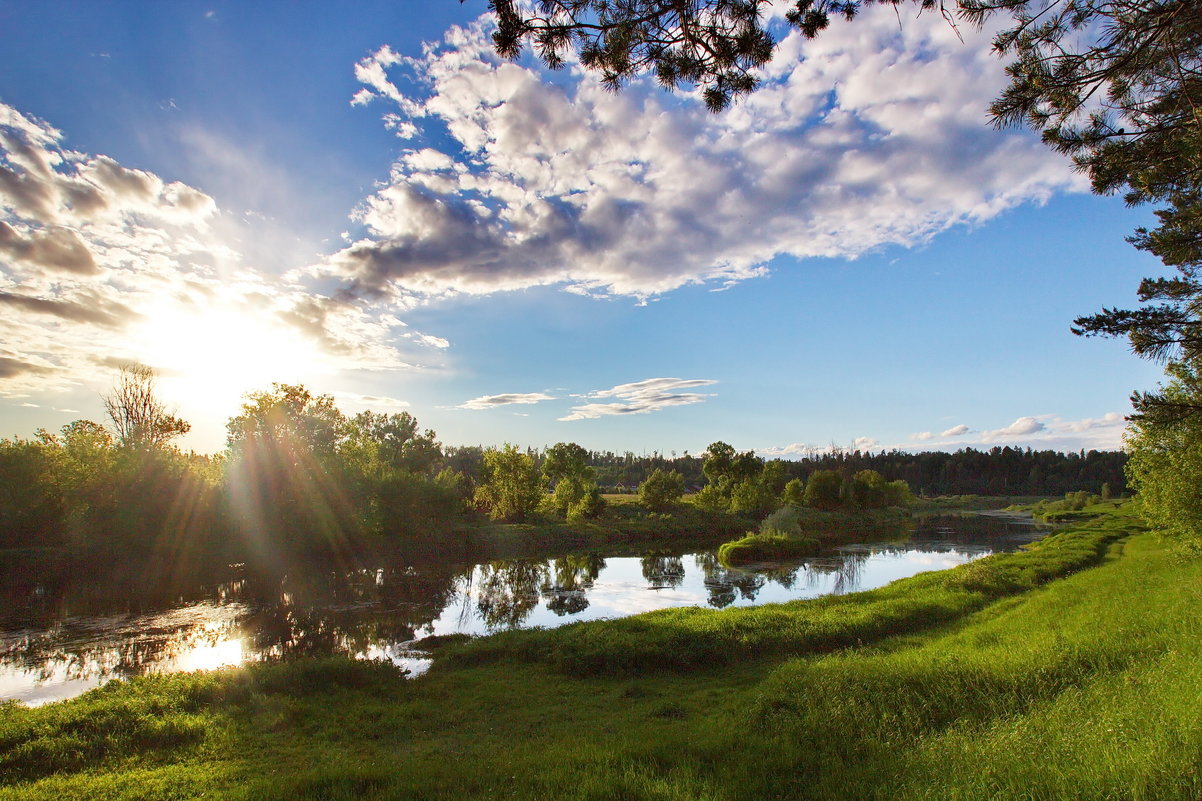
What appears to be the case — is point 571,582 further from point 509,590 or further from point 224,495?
point 224,495

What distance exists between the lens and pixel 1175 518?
76.4ft

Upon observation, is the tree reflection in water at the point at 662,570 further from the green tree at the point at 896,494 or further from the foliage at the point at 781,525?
the green tree at the point at 896,494

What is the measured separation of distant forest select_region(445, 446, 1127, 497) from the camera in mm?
151125

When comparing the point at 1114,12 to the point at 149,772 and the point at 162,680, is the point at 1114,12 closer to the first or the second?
the point at 149,772

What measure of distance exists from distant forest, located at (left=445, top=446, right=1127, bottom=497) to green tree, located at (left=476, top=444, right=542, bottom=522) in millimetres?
76958

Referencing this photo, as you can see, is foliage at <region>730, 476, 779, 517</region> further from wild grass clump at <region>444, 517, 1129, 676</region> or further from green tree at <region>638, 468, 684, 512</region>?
wild grass clump at <region>444, 517, 1129, 676</region>

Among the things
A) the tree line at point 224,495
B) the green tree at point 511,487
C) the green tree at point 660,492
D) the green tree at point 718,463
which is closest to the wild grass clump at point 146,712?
the tree line at point 224,495

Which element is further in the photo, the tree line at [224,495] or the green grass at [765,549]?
the green grass at [765,549]

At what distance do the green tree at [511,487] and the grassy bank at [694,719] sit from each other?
4383 cm

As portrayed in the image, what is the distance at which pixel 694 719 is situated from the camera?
34.9 feet

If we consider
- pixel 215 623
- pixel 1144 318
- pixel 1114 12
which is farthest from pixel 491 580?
pixel 1114 12

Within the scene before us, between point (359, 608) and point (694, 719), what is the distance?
67.2 ft

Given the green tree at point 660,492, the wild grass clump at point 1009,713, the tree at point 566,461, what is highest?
the tree at point 566,461

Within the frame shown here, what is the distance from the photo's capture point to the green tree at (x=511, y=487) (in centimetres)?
6138
